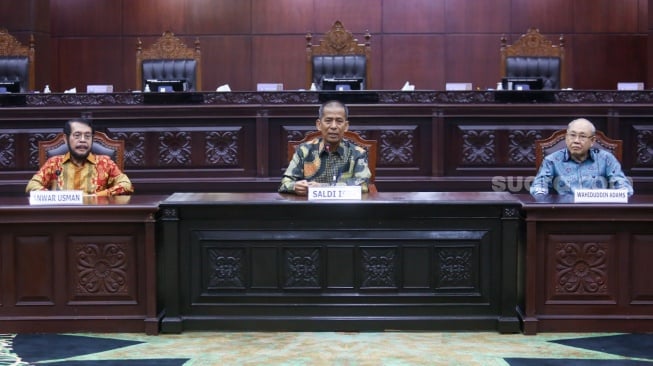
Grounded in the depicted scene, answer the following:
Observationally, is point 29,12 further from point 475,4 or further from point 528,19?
point 528,19

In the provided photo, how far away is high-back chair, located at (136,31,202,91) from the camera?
8234mm

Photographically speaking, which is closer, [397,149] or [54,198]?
[54,198]

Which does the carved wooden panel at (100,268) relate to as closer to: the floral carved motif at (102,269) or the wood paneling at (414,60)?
the floral carved motif at (102,269)

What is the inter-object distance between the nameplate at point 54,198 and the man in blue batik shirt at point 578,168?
2.41 meters

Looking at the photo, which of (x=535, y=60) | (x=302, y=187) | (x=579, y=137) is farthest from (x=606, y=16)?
(x=302, y=187)

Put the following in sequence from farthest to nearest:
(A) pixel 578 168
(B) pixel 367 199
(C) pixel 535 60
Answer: (C) pixel 535 60 < (A) pixel 578 168 < (B) pixel 367 199

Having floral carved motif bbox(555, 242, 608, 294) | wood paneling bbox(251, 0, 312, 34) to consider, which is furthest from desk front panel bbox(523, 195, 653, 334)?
wood paneling bbox(251, 0, 312, 34)

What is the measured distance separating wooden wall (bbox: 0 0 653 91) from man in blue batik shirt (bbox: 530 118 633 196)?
599 cm

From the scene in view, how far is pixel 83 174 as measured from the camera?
4734 millimetres

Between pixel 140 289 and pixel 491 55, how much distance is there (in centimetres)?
755

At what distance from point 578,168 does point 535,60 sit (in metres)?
3.68

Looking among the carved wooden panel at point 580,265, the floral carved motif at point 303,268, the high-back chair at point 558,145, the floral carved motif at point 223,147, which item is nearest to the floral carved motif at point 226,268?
the floral carved motif at point 303,268

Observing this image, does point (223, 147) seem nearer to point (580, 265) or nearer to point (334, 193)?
point (334, 193)

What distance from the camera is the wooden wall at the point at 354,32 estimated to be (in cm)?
1054
